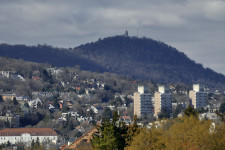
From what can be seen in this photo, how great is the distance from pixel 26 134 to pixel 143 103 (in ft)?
183

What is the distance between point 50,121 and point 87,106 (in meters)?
35.0

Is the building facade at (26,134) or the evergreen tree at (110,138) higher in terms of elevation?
the evergreen tree at (110,138)

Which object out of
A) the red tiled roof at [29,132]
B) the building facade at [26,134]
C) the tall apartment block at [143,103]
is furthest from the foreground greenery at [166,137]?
the tall apartment block at [143,103]

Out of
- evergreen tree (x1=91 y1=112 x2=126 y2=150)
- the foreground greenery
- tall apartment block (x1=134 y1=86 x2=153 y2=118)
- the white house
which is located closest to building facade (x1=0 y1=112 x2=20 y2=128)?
the white house

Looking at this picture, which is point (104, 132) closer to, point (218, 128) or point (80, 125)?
point (218, 128)

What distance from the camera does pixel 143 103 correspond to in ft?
627

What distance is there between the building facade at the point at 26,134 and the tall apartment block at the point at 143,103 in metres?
43.6

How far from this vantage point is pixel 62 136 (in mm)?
138000

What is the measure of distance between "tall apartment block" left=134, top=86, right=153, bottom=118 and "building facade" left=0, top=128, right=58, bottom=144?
1715 inches

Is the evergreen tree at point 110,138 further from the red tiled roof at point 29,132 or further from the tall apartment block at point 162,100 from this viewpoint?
the tall apartment block at point 162,100

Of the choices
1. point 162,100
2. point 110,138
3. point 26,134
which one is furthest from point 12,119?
point 110,138

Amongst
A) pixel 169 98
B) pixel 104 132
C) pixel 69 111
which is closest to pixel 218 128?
pixel 104 132

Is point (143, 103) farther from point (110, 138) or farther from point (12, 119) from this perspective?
point (110, 138)

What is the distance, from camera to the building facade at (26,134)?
135262mm
